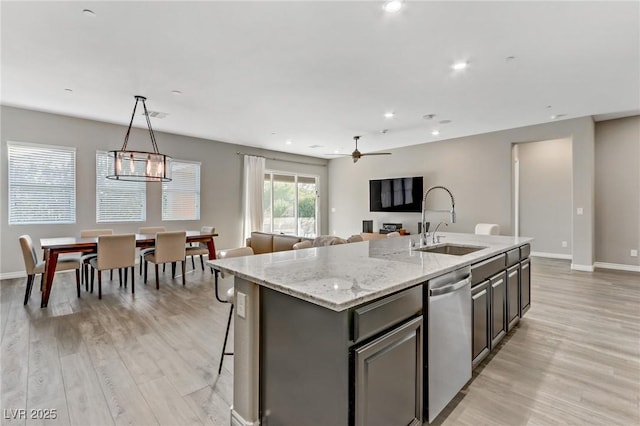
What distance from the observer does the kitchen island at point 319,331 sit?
4.02 feet

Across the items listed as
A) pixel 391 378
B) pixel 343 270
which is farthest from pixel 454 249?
pixel 391 378

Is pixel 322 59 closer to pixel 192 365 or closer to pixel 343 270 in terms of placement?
pixel 343 270

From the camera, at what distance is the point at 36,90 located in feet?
13.7

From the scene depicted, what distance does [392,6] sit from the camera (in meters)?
2.39

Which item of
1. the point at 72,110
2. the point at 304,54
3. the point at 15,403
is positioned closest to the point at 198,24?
the point at 304,54

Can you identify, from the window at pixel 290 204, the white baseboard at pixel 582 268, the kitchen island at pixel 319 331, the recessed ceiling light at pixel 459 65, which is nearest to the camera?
the kitchen island at pixel 319 331

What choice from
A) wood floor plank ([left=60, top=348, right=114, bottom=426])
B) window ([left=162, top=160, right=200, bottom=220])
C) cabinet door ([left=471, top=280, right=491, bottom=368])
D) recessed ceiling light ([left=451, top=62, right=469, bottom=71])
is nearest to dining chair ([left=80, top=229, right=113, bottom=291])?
window ([left=162, top=160, right=200, bottom=220])

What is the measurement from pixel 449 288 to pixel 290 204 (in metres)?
7.62

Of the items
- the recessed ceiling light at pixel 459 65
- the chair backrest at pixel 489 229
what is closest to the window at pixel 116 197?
the recessed ceiling light at pixel 459 65

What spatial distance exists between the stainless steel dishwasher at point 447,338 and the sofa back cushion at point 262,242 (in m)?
3.99

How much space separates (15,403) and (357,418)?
2149 mm

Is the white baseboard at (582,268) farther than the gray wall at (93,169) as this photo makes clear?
Yes

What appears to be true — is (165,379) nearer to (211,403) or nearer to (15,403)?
(211,403)

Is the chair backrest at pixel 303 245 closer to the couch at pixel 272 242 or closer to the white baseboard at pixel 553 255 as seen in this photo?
the couch at pixel 272 242
